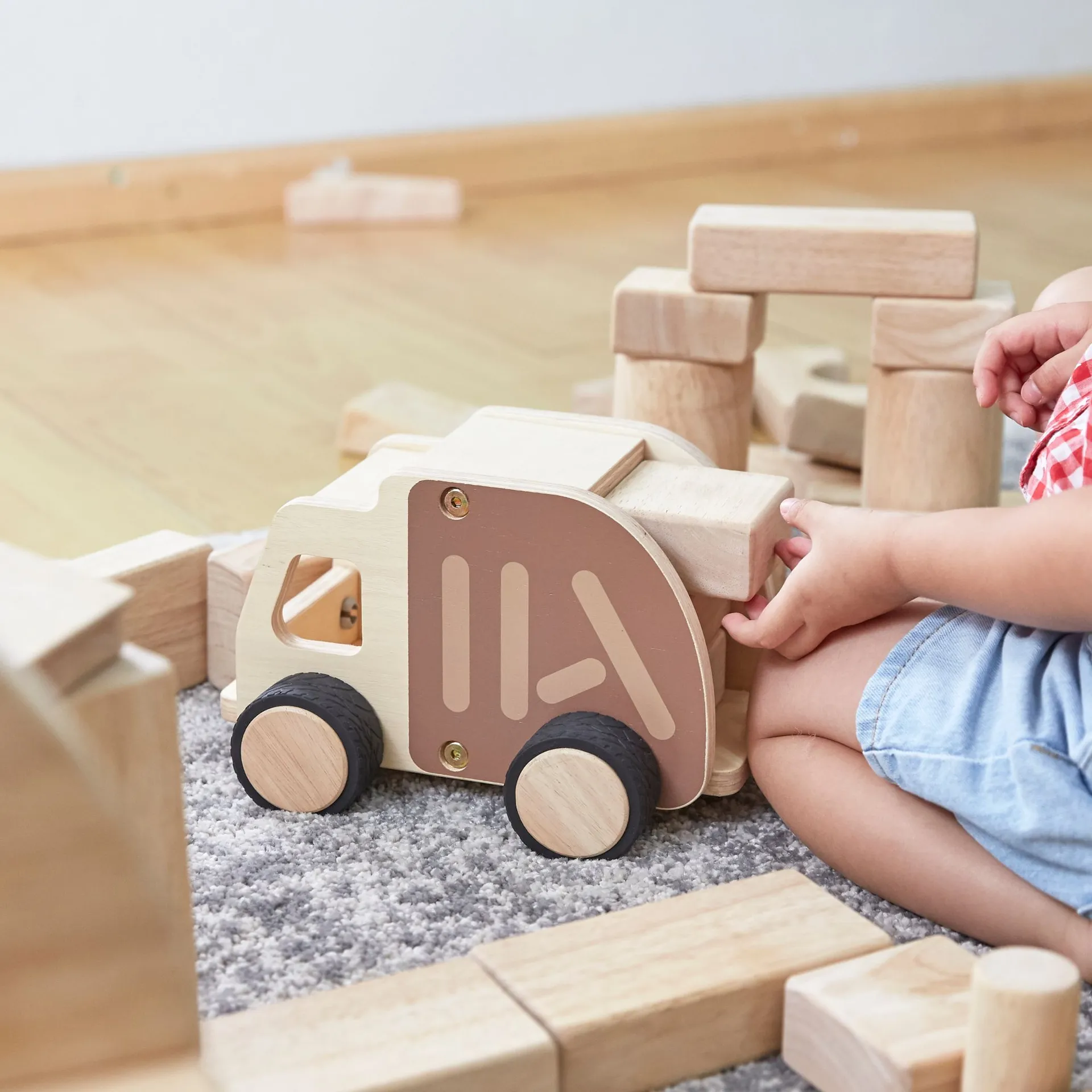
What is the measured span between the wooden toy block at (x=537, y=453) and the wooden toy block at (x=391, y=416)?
0.43m

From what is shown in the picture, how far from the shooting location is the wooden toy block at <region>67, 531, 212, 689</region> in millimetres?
932

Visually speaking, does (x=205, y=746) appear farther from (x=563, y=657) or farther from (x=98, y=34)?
(x=98, y=34)

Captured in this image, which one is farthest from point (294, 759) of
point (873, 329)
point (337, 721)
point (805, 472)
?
point (805, 472)

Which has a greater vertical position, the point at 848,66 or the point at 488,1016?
the point at 848,66

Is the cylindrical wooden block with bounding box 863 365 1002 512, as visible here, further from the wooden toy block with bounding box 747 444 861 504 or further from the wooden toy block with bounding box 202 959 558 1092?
the wooden toy block with bounding box 202 959 558 1092

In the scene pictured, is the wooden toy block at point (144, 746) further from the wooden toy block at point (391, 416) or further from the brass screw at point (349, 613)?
the wooden toy block at point (391, 416)

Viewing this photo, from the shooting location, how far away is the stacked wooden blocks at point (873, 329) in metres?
1.02

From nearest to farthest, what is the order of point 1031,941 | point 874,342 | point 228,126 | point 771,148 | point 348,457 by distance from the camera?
point 1031,941
point 874,342
point 348,457
point 228,126
point 771,148

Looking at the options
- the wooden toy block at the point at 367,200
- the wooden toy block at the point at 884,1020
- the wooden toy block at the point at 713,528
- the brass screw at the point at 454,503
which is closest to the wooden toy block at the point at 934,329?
the wooden toy block at the point at 713,528

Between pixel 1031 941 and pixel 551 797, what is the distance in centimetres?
24

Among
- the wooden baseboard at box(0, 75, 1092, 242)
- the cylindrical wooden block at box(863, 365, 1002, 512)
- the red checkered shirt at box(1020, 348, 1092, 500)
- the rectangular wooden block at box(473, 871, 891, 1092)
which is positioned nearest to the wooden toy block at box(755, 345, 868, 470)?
the cylindrical wooden block at box(863, 365, 1002, 512)

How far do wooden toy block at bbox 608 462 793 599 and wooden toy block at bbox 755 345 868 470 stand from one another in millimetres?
413

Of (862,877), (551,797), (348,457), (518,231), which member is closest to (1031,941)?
(862,877)

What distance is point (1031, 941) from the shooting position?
711mm
